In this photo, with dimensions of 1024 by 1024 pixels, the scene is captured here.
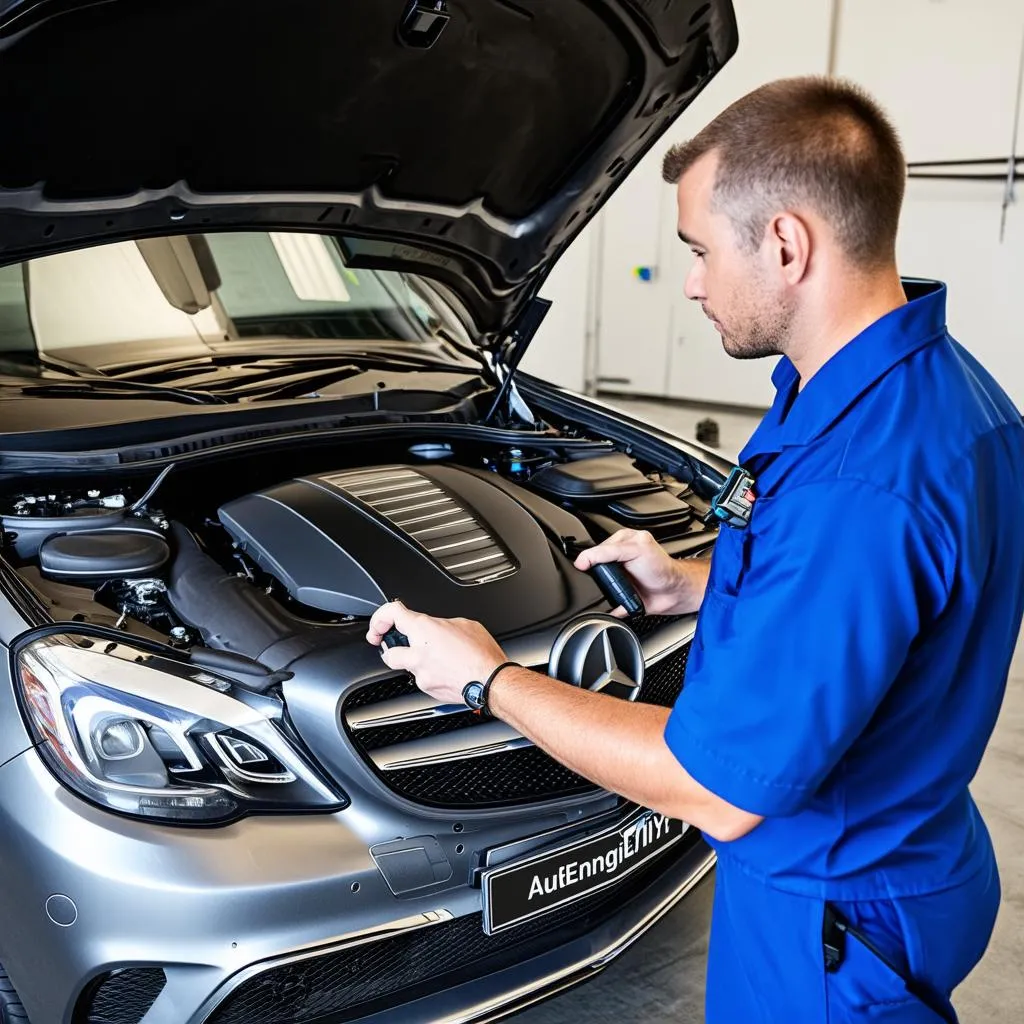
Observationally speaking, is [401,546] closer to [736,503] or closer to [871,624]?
[736,503]

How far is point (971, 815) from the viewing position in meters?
1.15

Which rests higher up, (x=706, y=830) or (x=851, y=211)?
→ (x=851, y=211)

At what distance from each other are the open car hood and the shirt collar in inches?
40.1

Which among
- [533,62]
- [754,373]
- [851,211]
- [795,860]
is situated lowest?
[754,373]

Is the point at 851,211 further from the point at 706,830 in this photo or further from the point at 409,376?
the point at 409,376

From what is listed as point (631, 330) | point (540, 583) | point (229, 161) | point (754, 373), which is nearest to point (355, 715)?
point (540, 583)

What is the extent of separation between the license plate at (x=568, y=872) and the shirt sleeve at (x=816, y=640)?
0.59 m

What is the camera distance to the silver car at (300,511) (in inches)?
51.0

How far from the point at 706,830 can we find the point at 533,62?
4.73 feet

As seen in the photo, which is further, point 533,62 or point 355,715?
point 533,62

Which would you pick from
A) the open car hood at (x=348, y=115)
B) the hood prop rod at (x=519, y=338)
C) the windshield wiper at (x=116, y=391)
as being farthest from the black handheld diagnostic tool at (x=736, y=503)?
the hood prop rod at (x=519, y=338)

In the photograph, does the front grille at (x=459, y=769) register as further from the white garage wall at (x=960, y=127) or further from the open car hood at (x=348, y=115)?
the white garage wall at (x=960, y=127)

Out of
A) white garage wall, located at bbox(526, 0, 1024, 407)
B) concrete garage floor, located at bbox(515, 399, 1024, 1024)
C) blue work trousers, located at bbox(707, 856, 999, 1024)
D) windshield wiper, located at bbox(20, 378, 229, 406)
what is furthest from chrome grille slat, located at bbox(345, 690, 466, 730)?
→ white garage wall, located at bbox(526, 0, 1024, 407)

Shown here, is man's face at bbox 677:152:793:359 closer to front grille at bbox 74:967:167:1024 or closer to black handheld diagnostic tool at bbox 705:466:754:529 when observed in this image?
black handheld diagnostic tool at bbox 705:466:754:529
